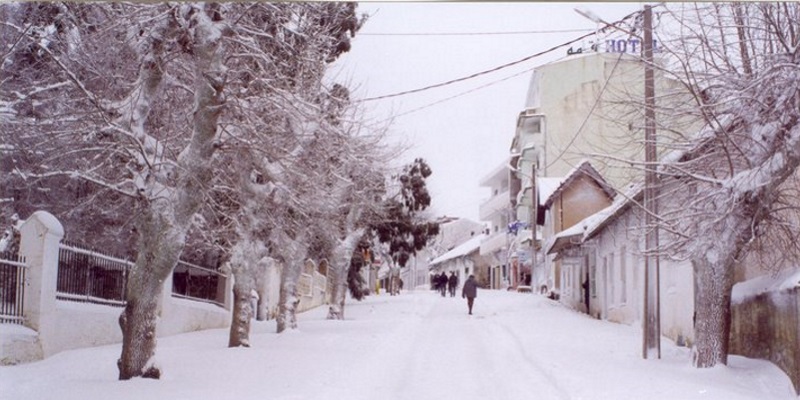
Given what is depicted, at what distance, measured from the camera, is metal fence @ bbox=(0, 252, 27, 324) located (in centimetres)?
1130

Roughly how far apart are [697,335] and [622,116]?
327 cm

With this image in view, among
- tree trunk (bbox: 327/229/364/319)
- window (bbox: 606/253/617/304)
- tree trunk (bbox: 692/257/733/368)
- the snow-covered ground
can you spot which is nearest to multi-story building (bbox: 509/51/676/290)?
tree trunk (bbox: 692/257/733/368)

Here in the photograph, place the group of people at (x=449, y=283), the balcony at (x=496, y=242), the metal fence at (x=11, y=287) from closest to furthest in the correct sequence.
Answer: the metal fence at (x=11, y=287) < the balcony at (x=496, y=242) < the group of people at (x=449, y=283)

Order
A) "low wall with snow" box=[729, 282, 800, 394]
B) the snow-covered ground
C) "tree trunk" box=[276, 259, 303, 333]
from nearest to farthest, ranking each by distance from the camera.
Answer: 1. the snow-covered ground
2. "low wall with snow" box=[729, 282, 800, 394]
3. "tree trunk" box=[276, 259, 303, 333]

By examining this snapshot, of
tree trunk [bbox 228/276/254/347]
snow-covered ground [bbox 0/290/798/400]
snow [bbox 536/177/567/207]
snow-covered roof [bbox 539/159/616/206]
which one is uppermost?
snow [bbox 536/177/567/207]

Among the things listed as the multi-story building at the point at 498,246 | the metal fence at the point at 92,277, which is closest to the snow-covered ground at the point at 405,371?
the metal fence at the point at 92,277

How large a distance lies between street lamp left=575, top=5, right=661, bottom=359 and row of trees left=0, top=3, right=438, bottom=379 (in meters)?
4.55

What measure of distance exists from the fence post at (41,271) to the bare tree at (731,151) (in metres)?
8.41

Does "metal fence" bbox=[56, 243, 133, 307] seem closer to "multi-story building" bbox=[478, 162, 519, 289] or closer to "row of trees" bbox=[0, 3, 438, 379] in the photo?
"row of trees" bbox=[0, 3, 438, 379]

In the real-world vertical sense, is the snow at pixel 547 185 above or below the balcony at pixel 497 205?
above

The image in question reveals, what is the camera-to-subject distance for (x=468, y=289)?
2792cm

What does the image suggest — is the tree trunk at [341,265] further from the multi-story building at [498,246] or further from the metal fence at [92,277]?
the metal fence at [92,277]

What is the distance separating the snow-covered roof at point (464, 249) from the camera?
37.7 m

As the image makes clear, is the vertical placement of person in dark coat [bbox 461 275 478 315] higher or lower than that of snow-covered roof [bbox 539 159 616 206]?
lower
